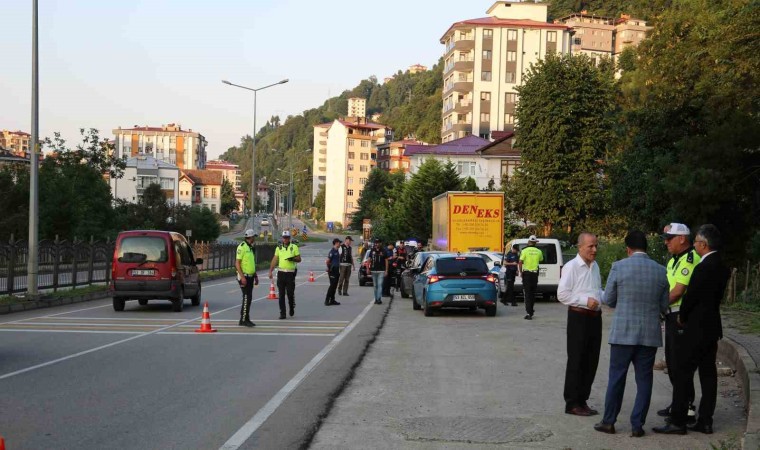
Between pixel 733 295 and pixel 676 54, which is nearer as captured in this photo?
pixel 733 295

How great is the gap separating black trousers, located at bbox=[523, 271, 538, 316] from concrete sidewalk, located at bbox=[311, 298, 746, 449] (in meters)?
4.32

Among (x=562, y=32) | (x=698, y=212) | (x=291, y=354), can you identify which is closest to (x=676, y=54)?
(x=698, y=212)

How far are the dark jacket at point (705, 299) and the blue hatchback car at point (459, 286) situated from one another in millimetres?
12988

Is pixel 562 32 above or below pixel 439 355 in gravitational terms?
above

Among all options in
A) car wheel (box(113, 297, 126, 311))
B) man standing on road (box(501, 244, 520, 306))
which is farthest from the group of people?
man standing on road (box(501, 244, 520, 306))

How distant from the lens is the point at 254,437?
282 inches

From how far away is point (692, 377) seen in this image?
24.9 ft

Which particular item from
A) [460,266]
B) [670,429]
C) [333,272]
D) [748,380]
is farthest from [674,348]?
[333,272]

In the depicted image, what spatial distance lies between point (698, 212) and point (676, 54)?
19575mm

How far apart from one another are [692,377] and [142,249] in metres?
15.9

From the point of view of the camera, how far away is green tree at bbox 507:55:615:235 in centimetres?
4931

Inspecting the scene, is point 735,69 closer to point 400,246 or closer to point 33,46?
point 400,246

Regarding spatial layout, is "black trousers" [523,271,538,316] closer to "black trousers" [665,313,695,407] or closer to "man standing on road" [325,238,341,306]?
"man standing on road" [325,238,341,306]

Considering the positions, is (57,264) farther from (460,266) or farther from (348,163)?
(348,163)
